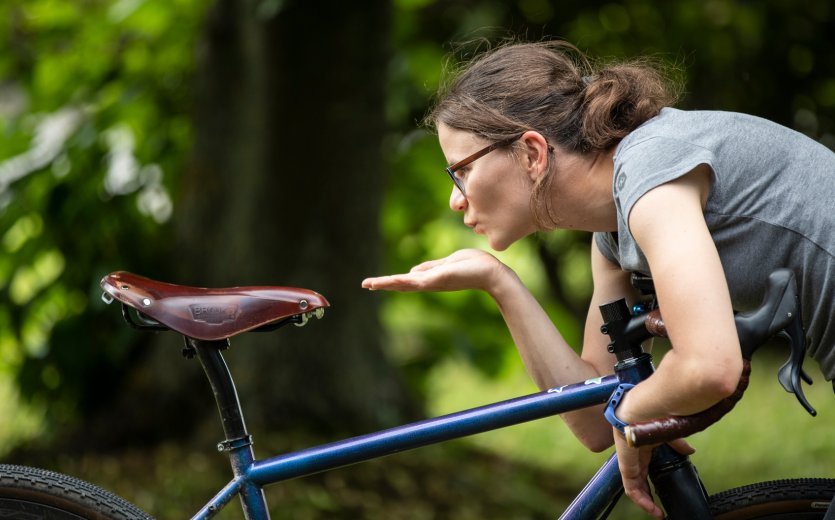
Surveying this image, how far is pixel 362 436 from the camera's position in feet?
5.67

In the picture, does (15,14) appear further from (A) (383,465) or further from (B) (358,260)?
(A) (383,465)

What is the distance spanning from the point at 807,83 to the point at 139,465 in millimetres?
3335

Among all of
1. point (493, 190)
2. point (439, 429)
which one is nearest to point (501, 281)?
point (493, 190)

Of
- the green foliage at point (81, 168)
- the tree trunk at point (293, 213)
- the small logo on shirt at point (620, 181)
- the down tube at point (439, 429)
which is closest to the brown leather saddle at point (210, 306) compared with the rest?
the down tube at point (439, 429)

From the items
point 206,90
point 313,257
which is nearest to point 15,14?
point 206,90

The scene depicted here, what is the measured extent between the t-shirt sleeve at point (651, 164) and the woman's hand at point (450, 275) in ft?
0.96

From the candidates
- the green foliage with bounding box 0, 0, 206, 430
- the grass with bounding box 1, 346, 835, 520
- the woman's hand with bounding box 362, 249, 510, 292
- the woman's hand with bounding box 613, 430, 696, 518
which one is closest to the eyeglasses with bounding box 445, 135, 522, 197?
the woman's hand with bounding box 362, 249, 510, 292

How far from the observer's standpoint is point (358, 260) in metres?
4.28

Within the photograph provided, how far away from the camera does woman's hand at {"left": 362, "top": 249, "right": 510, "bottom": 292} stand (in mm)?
1740

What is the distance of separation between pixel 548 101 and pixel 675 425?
1.92ft

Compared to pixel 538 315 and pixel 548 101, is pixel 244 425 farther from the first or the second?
pixel 548 101

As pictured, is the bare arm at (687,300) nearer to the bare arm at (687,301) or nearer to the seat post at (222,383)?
the bare arm at (687,301)

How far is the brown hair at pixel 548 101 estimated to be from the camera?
1768 mm

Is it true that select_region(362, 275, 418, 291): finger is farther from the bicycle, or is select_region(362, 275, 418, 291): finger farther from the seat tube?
the seat tube
